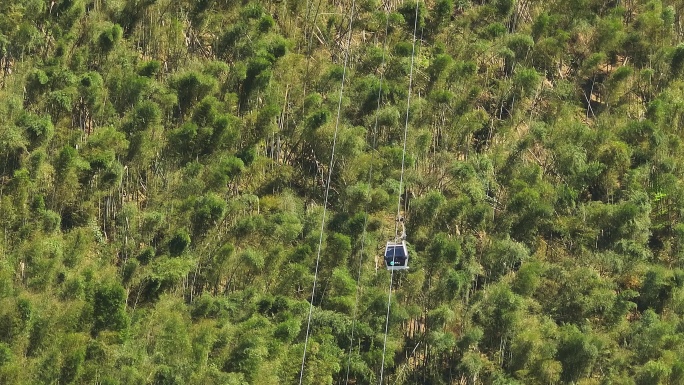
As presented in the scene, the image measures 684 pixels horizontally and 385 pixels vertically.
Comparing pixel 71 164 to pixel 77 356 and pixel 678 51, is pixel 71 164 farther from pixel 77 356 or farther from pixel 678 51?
pixel 678 51

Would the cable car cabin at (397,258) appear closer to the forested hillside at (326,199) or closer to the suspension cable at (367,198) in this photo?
the forested hillside at (326,199)

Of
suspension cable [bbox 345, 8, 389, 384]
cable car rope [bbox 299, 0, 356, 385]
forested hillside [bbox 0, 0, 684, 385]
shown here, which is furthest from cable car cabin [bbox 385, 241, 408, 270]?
suspension cable [bbox 345, 8, 389, 384]

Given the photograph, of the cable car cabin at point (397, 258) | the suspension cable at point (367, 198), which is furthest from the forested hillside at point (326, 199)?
the cable car cabin at point (397, 258)

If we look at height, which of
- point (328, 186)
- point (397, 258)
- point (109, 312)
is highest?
point (328, 186)

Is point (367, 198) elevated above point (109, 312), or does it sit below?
above

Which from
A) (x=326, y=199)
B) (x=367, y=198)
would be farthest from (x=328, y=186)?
Answer: (x=367, y=198)

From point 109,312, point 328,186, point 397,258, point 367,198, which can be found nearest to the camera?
point 397,258

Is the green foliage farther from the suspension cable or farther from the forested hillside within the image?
the suspension cable

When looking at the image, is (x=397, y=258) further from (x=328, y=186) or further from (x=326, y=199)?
(x=328, y=186)
